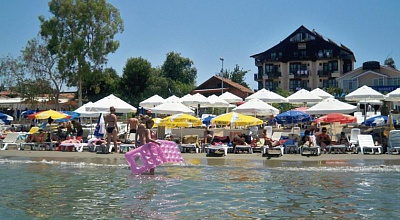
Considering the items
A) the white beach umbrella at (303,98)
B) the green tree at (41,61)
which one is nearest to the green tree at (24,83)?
the green tree at (41,61)

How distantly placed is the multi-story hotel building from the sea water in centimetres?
5464

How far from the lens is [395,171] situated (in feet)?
46.5

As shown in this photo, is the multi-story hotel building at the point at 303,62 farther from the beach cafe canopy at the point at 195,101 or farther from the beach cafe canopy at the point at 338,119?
the beach cafe canopy at the point at 338,119

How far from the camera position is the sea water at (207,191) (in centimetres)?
916

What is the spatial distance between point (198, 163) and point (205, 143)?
3831 millimetres

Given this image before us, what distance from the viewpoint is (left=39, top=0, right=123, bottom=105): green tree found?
139 feet

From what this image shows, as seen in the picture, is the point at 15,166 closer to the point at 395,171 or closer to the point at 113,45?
the point at 395,171

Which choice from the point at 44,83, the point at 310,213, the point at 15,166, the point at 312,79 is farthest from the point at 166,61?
the point at 310,213

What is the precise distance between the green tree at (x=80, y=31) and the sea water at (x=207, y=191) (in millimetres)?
27962

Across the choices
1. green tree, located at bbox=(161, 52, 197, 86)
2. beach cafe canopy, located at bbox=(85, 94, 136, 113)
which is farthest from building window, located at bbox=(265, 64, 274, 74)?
beach cafe canopy, located at bbox=(85, 94, 136, 113)

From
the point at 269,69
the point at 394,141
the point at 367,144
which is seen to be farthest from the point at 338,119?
the point at 269,69

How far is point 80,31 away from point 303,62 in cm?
3842

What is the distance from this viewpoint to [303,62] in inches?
2778

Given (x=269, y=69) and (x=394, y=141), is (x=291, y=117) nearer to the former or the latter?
(x=394, y=141)
